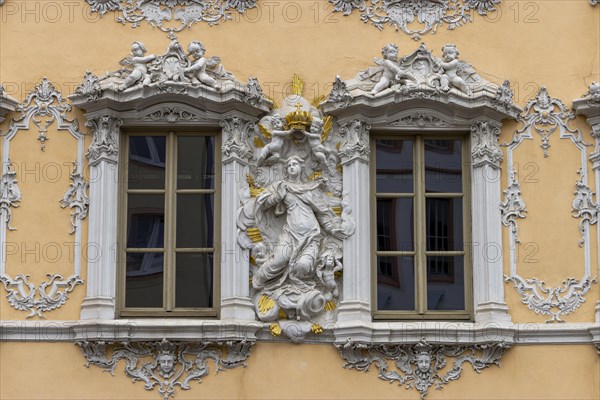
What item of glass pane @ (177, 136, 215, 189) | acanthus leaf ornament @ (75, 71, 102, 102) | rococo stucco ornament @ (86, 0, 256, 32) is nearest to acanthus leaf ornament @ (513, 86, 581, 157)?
rococo stucco ornament @ (86, 0, 256, 32)

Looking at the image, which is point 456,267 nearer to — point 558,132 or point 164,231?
point 558,132

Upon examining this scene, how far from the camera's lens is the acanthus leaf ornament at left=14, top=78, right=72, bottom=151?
51.0 ft

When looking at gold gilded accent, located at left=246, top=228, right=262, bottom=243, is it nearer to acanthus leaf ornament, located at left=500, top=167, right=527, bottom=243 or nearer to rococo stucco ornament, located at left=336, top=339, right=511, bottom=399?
rococo stucco ornament, located at left=336, top=339, right=511, bottom=399

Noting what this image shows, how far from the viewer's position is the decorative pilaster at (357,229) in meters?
15.1

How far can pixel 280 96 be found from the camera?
51.1 ft

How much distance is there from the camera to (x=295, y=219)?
49.9ft

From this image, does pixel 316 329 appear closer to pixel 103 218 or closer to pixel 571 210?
pixel 103 218

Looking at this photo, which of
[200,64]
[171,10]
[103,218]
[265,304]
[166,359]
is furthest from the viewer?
[171,10]

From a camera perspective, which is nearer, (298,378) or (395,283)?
(298,378)

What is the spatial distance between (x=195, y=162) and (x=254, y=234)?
100cm

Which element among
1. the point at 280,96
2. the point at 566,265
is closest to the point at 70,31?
the point at 280,96

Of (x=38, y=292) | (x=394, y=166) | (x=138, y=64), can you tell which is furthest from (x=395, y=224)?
(x=38, y=292)

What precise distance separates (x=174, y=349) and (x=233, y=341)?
0.59 metres

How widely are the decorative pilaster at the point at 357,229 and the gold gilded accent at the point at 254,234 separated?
0.87 meters
